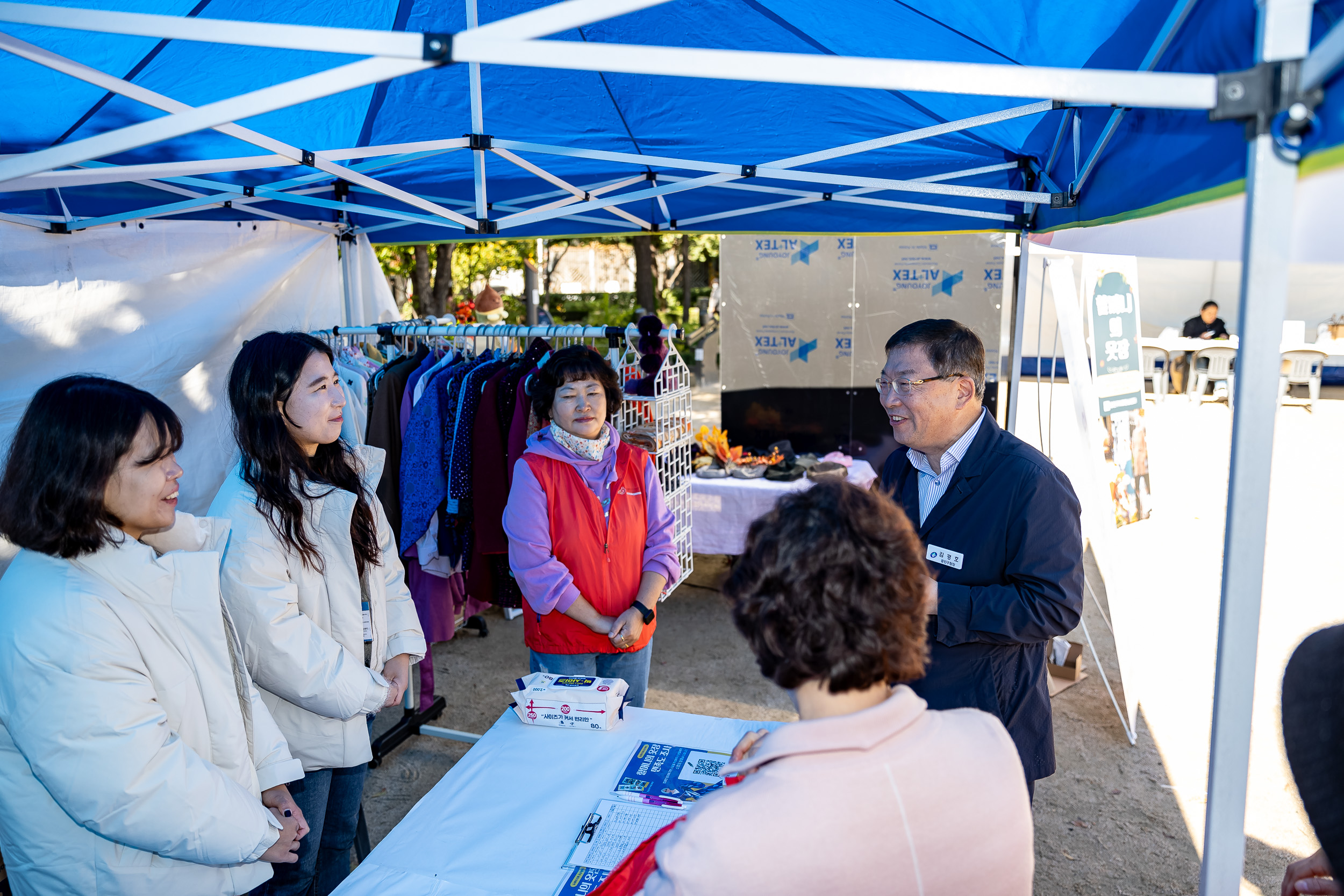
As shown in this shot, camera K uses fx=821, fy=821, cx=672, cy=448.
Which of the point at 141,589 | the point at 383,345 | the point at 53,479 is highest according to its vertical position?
the point at 383,345

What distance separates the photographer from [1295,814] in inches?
129

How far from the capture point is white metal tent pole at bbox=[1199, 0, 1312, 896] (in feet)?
3.65

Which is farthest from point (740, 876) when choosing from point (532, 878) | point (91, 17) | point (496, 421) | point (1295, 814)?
point (1295, 814)

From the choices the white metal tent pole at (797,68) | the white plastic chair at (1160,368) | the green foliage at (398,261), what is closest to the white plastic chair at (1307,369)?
the white plastic chair at (1160,368)

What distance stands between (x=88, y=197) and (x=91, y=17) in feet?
8.72

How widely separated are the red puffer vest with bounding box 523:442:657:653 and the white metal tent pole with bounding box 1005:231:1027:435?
A: 1632mm

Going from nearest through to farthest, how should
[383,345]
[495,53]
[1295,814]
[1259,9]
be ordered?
[1259,9]
[495,53]
[1295,814]
[383,345]

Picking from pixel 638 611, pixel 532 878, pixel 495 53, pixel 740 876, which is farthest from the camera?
pixel 638 611

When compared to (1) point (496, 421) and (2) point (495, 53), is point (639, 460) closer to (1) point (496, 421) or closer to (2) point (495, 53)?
(1) point (496, 421)

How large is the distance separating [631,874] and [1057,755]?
3149 mm

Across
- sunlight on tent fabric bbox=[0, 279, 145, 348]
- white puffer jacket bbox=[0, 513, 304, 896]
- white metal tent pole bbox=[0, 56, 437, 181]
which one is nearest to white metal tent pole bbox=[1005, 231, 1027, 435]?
white metal tent pole bbox=[0, 56, 437, 181]

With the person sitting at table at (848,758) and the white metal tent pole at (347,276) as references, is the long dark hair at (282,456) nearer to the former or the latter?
the person sitting at table at (848,758)

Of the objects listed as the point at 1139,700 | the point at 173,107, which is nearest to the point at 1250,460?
the point at 173,107

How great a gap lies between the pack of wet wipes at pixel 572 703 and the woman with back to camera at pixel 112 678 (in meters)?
0.70
